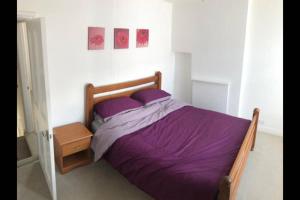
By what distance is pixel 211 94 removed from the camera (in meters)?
4.18

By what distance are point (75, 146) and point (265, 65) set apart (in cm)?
312

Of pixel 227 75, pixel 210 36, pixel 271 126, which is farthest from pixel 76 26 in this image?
pixel 271 126

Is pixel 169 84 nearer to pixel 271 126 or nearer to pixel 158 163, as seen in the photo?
pixel 271 126

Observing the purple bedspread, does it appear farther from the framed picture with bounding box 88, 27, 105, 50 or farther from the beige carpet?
the framed picture with bounding box 88, 27, 105, 50

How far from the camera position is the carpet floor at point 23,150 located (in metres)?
3.20

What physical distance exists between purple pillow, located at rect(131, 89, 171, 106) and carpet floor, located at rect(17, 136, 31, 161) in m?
1.69

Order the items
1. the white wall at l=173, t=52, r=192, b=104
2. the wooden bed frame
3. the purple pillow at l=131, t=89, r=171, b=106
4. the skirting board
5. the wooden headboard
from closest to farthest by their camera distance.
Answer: the wooden bed frame < the wooden headboard < the purple pillow at l=131, t=89, r=171, b=106 < the skirting board < the white wall at l=173, t=52, r=192, b=104

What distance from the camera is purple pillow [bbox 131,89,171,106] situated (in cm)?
363

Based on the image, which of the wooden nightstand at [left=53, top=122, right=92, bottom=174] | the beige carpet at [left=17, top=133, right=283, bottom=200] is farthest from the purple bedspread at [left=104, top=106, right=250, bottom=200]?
the wooden nightstand at [left=53, top=122, right=92, bottom=174]

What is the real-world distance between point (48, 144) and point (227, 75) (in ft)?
9.69

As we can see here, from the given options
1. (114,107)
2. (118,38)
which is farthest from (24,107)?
(118,38)

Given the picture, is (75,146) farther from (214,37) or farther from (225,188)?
(214,37)

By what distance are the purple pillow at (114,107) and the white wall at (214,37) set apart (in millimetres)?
1497

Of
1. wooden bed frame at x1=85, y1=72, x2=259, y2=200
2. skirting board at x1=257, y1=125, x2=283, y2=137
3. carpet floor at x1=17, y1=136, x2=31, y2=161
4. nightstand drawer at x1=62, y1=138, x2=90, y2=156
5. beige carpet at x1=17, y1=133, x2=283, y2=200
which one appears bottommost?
beige carpet at x1=17, y1=133, x2=283, y2=200
